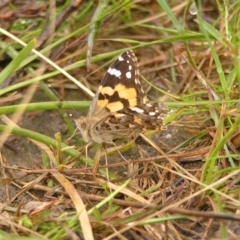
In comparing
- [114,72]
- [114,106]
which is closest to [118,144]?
[114,106]

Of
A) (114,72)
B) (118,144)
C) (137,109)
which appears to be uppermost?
(114,72)

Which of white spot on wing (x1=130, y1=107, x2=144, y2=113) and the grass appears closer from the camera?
the grass

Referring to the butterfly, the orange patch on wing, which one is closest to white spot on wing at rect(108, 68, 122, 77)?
the butterfly

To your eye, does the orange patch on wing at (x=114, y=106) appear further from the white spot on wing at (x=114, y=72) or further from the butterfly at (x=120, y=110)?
the white spot on wing at (x=114, y=72)

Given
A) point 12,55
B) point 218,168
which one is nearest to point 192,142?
point 218,168

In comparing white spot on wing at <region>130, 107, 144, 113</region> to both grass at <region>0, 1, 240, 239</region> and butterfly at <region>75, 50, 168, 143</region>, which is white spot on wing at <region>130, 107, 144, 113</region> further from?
grass at <region>0, 1, 240, 239</region>

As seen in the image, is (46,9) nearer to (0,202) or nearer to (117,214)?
(0,202)

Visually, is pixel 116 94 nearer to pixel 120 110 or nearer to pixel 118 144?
pixel 120 110
